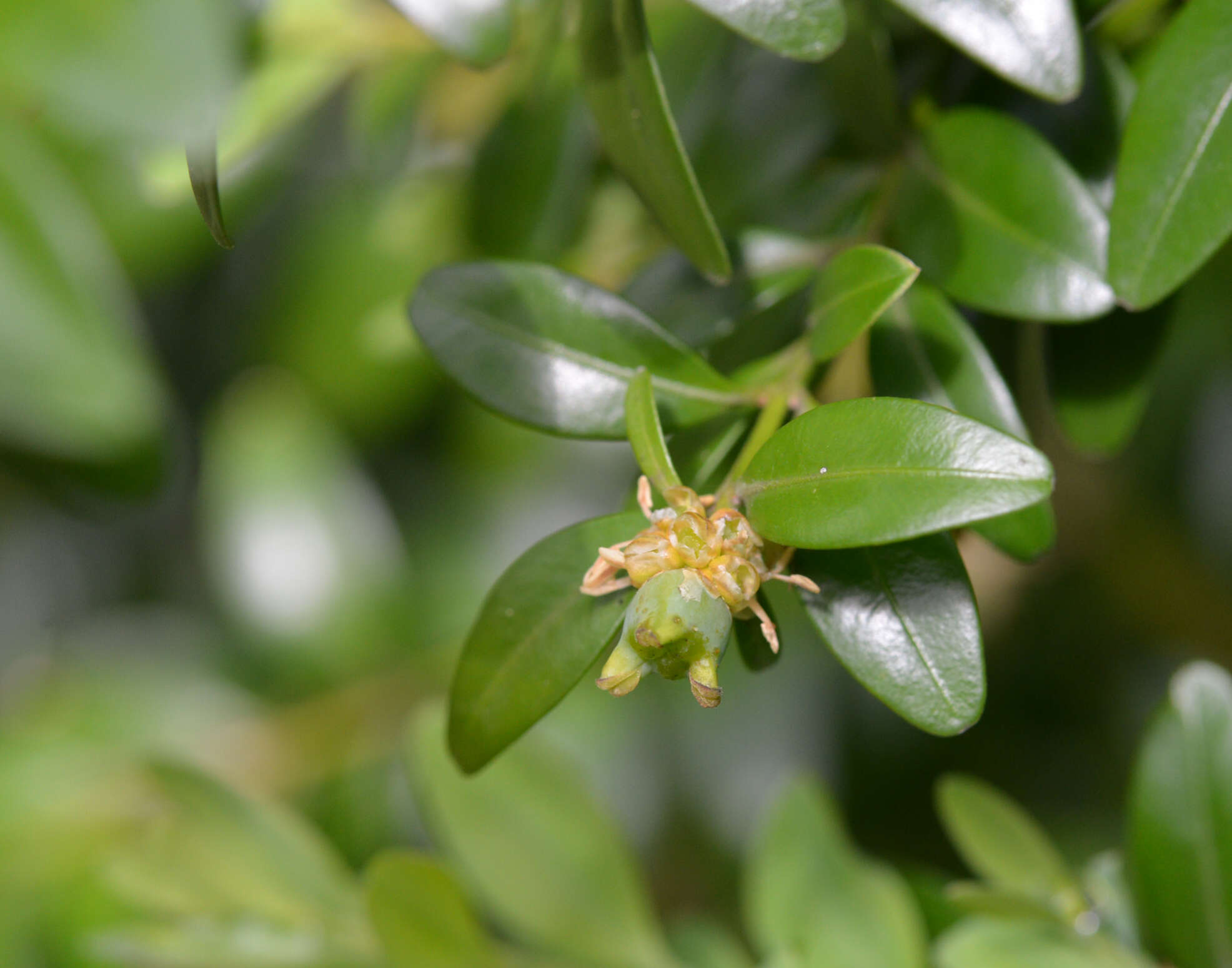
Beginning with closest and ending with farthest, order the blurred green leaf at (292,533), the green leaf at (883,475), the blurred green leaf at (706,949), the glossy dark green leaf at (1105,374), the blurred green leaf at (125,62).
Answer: the green leaf at (883,475) < the glossy dark green leaf at (1105,374) < the blurred green leaf at (125,62) < the blurred green leaf at (706,949) < the blurred green leaf at (292,533)

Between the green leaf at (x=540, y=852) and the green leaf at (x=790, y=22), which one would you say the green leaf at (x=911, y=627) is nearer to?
the green leaf at (x=790, y=22)

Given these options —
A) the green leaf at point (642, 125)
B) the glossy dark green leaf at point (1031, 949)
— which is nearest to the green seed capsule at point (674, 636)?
the green leaf at point (642, 125)

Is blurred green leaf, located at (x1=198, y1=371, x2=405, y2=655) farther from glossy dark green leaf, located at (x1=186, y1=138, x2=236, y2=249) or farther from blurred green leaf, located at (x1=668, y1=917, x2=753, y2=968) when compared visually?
glossy dark green leaf, located at (x1=186, y1=138, x2=236, y2=249)

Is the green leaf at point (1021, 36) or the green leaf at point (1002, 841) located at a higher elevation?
the green leaf at point (1021, 36)

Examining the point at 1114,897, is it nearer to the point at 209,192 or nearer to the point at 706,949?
the point at 706,949

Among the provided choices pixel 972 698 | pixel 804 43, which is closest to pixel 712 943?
pixel 972 698
